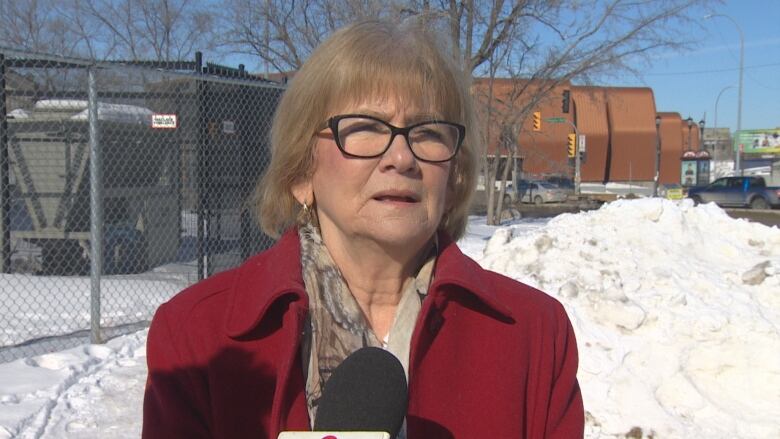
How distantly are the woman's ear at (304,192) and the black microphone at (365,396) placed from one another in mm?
788

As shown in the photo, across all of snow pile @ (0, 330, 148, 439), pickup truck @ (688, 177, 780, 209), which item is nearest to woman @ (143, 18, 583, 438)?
snow pile @ (0, 330, 148, 439)

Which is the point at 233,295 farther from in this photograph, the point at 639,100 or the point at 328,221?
the point at 639,100

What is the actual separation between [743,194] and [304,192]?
3590 cm

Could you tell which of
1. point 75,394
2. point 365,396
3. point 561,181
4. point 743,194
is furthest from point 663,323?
point 561,181

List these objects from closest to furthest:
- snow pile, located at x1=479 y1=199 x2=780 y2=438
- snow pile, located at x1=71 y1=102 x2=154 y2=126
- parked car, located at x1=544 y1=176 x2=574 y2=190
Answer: snow pile, located at x1=479 y1=199 x2=780 y2=438 → snow pile, located at x1=71 y1=102 x2=154 y2=126 → parked car, located at x1=544 y1=176 x2=574 y2=190

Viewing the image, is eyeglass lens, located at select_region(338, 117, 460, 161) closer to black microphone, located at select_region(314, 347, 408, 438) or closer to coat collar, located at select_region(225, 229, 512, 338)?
coat collar, located at select_region(225, 229, 512, 338)

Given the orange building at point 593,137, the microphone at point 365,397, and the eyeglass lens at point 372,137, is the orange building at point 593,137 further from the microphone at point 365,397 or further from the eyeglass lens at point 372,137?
the microphone at point 365,397

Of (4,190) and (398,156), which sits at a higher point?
(398,156)

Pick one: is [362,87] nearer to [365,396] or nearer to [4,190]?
[365,396]

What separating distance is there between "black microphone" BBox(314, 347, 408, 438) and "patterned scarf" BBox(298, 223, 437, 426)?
40 cm

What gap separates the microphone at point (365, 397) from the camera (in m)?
1.26

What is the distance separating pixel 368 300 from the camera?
199cm

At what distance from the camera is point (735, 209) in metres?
34.0

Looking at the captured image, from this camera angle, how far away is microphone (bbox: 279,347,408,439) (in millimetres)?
1261
